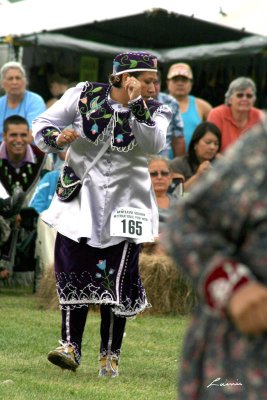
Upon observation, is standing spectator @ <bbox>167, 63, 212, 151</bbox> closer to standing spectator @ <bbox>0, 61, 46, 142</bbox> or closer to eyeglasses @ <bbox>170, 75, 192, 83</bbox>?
eyeglasses @ <bbox>170, 75, 192, 83</bbox>

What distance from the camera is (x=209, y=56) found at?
14969mm

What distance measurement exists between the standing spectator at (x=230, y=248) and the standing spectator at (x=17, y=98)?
9.45 m

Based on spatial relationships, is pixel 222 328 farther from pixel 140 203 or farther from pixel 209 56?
pixel 209 56

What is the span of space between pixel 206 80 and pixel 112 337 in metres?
8.48

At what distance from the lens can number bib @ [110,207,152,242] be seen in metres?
7.20

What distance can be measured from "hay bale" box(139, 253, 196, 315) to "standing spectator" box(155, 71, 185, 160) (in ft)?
7.09

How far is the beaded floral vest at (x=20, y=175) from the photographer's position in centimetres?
1185

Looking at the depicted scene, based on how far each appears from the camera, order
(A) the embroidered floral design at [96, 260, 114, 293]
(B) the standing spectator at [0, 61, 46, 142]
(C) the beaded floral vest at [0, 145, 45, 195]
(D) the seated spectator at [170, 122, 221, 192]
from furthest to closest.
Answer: (B) the standing spectator at [0, 61, 46, 142], (D) the seated spectator at [170, 122, 221, 192], (C) the beaded floral vest at [0, 145, 45, 195], (A) the embroidered floral design at [96, 260, 114, 293]

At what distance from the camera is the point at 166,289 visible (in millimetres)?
10641

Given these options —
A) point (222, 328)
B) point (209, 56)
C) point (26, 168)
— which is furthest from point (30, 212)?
point (222, 328)

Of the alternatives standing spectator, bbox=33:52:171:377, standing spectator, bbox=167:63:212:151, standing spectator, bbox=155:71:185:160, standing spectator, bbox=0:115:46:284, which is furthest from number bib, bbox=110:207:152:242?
standing spectator, bbox=167:63:212:151

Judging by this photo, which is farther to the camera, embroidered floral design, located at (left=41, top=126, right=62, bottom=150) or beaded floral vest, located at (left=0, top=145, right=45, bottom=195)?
beaded floral vest, located at (left=0, top=145, right=45, bottom=195)

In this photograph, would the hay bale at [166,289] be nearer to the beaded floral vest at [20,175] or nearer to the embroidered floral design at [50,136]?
the beaded floral vest at [20,175]

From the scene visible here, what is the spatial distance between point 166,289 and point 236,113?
9.54 ft
